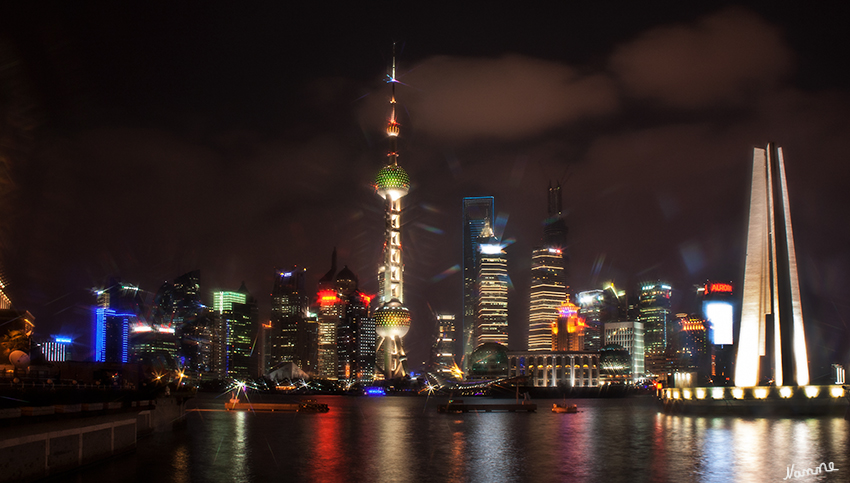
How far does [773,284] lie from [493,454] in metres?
50.2

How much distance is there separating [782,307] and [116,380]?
7504cm

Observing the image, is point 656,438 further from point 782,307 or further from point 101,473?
point 101,473

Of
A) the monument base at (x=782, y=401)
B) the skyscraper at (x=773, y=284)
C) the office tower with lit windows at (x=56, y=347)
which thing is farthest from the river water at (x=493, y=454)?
the office tower with lit windows at (x=56, y=347)

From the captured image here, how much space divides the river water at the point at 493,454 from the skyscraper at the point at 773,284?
7412 mm

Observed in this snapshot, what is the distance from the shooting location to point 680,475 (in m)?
42.5

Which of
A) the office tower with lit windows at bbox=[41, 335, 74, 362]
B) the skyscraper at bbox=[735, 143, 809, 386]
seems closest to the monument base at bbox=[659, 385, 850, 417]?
the skyscraper at bbox=[735, 143, 809, 386]

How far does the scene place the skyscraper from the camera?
87.7 metres

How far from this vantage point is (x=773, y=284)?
88062 mm

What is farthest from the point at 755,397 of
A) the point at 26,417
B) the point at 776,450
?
the point at 26,417
